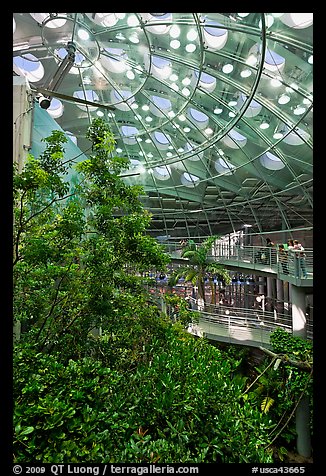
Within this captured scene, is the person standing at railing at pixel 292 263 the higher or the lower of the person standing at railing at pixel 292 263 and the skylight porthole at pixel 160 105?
the lower

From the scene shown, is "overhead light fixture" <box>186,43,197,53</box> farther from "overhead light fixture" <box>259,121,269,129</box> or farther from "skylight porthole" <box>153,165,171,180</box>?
"skylight porthole" <box>153,165,171,180</box>

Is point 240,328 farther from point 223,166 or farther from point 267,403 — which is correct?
point 223,166

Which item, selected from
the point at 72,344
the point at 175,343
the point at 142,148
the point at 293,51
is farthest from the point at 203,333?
the point at 142,148

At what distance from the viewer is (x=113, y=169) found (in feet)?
15.1

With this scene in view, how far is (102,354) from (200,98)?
1156 centimetres

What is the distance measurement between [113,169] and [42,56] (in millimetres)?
7739

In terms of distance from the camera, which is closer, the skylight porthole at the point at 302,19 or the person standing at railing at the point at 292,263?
the skylight porthole at the point at 302,19

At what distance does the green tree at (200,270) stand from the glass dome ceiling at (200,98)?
394cm

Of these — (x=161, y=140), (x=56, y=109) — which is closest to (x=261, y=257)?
(x=161, y=140)

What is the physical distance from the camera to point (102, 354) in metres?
4.23

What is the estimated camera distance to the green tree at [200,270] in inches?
528

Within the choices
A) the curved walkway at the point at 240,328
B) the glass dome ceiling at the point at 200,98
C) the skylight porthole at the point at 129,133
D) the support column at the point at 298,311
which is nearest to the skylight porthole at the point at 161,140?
the glass dome ceiling at the point at 200,98

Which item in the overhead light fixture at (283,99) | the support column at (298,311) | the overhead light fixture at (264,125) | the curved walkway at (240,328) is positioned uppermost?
the overhead light fixture at (283,99)

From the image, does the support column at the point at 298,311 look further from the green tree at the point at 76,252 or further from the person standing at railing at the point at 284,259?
the green tree at the point at 76,252
